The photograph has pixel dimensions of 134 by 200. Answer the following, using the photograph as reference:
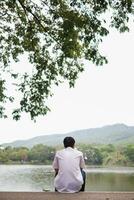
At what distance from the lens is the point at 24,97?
12984mm

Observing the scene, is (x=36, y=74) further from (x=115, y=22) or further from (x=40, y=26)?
(x=115, y=22)

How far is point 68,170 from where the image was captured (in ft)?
24.5

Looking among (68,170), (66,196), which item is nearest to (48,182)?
(68,170)

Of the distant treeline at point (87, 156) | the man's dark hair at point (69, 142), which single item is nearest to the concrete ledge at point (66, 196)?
the man's dark hair at point (69, 142)

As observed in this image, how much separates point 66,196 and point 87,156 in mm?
163695

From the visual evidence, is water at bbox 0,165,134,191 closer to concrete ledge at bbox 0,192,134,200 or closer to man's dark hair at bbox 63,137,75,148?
man's dark hair at bbox 63,137,75,148

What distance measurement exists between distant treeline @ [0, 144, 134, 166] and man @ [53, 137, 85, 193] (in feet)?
519

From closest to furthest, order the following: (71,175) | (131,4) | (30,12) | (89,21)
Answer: (71,175), (131,4), (89,21), (30,12)

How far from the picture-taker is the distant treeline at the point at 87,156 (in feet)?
564

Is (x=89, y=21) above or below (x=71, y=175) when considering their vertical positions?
above

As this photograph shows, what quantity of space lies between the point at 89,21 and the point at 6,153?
166823mm

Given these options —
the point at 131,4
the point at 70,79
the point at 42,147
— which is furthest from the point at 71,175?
the point at 42,147

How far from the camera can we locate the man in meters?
7.39

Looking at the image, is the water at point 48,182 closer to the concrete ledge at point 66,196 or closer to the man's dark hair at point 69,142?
the man's dark hair at point 69,142
